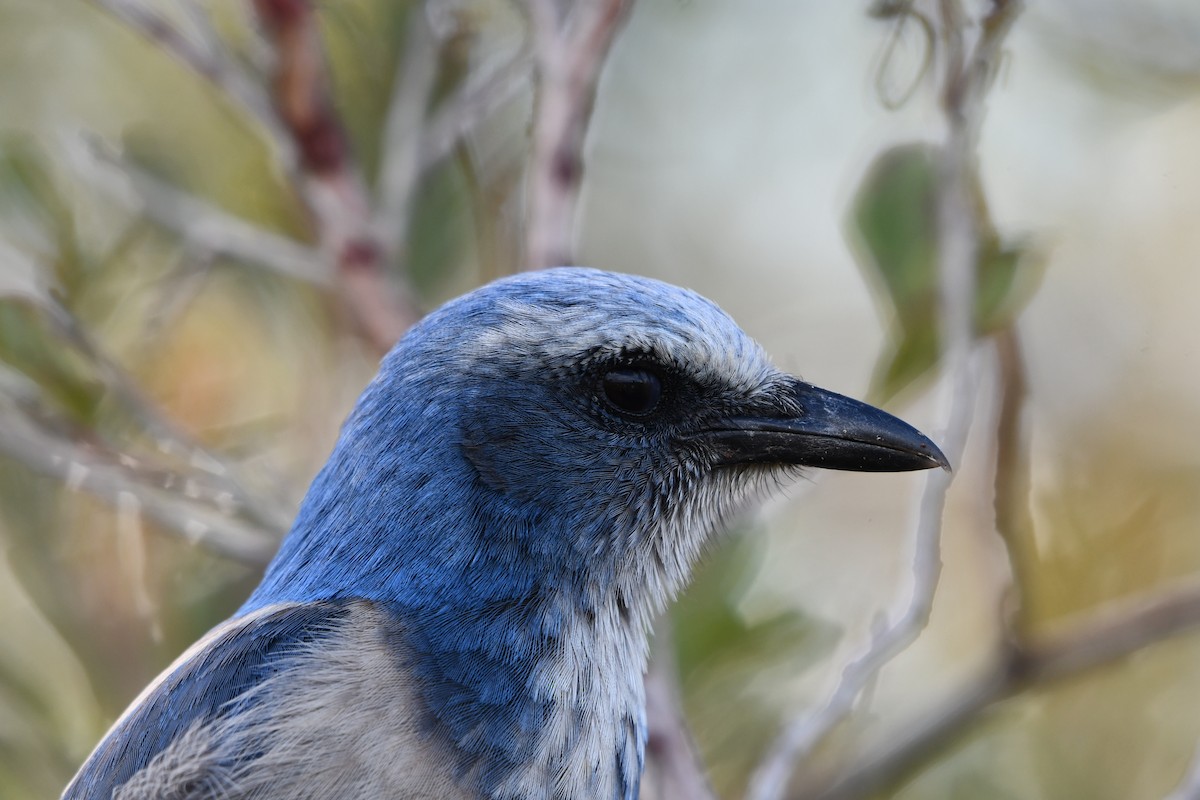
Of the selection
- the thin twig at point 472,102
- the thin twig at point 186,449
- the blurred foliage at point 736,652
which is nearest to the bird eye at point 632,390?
the blurred foliage at point 736,652

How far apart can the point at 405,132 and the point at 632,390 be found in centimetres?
169

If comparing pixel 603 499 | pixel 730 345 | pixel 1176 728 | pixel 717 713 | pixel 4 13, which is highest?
pixel 4 13

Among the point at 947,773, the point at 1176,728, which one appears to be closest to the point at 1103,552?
the point at 1176,728

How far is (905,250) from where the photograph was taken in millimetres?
3943

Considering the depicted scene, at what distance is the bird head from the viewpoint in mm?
3062

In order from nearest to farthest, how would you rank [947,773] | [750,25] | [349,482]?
[349,482]
[947,773]
[750,25]

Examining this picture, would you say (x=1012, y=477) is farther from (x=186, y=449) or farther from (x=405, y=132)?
(x=186, y=449)

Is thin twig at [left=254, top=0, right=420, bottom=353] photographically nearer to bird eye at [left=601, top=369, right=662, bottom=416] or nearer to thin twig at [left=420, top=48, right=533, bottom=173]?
thin twig at [left=420, top=48, right=533, bottom=173]

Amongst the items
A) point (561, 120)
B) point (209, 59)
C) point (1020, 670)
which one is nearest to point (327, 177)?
point (209, 59)

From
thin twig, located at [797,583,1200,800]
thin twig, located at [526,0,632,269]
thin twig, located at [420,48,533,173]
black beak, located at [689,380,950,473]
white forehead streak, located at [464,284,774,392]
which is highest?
thin twig, located at [420,48,533,173]

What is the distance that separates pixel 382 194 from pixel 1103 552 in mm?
2913

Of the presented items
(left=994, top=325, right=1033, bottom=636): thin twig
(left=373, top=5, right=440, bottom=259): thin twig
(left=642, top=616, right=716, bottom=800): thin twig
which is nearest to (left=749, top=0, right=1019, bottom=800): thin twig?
(left=642, top=616, right=716, bottom=800): thin twig

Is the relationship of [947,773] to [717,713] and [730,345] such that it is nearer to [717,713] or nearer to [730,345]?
[717,713]

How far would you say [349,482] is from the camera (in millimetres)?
3150
